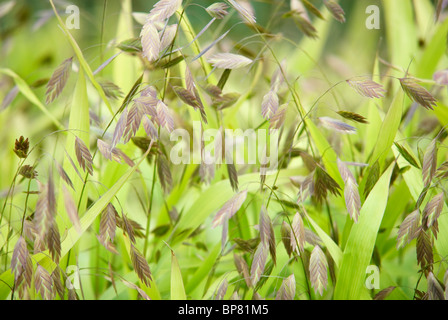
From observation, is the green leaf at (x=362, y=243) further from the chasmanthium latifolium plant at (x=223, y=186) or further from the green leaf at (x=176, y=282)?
the green leaf at (x=176, y=282)

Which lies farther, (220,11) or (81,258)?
(81,258)

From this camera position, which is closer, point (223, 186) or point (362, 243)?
point (362, 243)

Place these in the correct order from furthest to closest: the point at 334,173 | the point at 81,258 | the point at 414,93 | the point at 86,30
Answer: the point at 86,30, the point at 81,258, the point at 334,173, the point at 414,93

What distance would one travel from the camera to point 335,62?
43.1 inches

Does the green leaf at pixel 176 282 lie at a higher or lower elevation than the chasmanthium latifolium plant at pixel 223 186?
lower

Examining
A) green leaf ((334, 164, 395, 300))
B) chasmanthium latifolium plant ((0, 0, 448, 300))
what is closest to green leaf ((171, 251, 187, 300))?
chasmanthium latifolium plant ((0, 0, 448, 300))

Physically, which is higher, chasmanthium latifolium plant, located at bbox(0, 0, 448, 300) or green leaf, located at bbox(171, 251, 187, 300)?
chasmanthium latifolium plant, located at bbox(0, 0, 448, 300)

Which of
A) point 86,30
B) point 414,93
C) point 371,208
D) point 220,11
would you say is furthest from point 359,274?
point 86,30

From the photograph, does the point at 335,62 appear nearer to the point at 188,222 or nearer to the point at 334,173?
the point at 334,173

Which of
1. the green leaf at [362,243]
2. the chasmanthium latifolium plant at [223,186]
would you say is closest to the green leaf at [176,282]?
the chasmanthium latifolium plant at [223,186]

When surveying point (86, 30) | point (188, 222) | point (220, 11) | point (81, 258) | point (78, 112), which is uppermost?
point (86, 30)

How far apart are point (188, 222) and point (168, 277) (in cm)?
11

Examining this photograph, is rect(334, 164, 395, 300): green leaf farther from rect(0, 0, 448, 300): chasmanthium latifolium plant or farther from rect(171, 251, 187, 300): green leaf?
rect(171, 251, 187, 300): green leaf

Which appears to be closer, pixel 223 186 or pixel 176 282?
pixel 176 282
